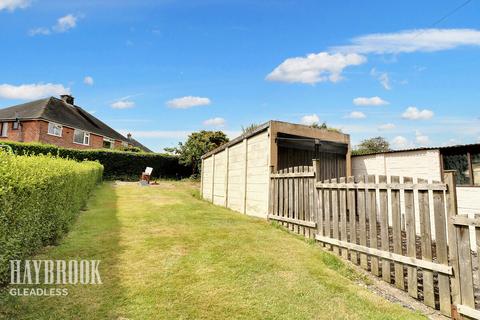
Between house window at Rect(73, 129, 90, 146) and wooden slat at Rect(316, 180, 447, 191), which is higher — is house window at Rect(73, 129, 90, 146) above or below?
above

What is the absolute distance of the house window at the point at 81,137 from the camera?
107 feet

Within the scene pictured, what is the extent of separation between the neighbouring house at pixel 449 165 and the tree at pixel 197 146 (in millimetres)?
19738

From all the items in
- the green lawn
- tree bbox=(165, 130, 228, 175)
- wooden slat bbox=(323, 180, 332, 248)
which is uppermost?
tree bbox=(165, 130, 228, 175)

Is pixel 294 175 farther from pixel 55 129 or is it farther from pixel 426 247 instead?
pixel 55 129

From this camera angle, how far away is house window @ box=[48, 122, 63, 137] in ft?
95.2

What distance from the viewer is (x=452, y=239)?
11.3ft

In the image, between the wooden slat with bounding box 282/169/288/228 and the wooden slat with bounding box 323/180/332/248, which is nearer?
the wooden slat with bounding box 323/180/332/248

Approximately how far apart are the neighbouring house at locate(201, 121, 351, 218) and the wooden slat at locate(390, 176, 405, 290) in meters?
4.50

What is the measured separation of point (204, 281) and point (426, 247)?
10.8 ft

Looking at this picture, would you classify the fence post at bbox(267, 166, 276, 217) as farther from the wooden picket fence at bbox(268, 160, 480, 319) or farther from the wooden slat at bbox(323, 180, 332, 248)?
the wooden slat at bbox(323, 180, 332, 248)

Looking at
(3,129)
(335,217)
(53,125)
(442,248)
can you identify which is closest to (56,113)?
(53,125)

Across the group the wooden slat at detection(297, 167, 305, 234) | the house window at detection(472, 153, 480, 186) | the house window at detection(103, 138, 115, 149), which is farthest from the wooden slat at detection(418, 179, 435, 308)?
the house window at detection(103, 138, 115, 149)

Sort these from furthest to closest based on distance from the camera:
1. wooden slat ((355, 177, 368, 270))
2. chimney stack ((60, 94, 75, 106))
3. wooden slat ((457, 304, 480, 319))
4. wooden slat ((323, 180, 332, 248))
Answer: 1. chimney stack ((60, 94, 75, 106))
2. wooden slat ((323, 180, 332, 248))
3. wooden slat ((355, 177, 368, 270))
4. wooden slat ((457, 304, 480, 319))

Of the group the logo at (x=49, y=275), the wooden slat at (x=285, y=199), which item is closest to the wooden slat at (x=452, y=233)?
the wooden slat at (x=285, y=199)
